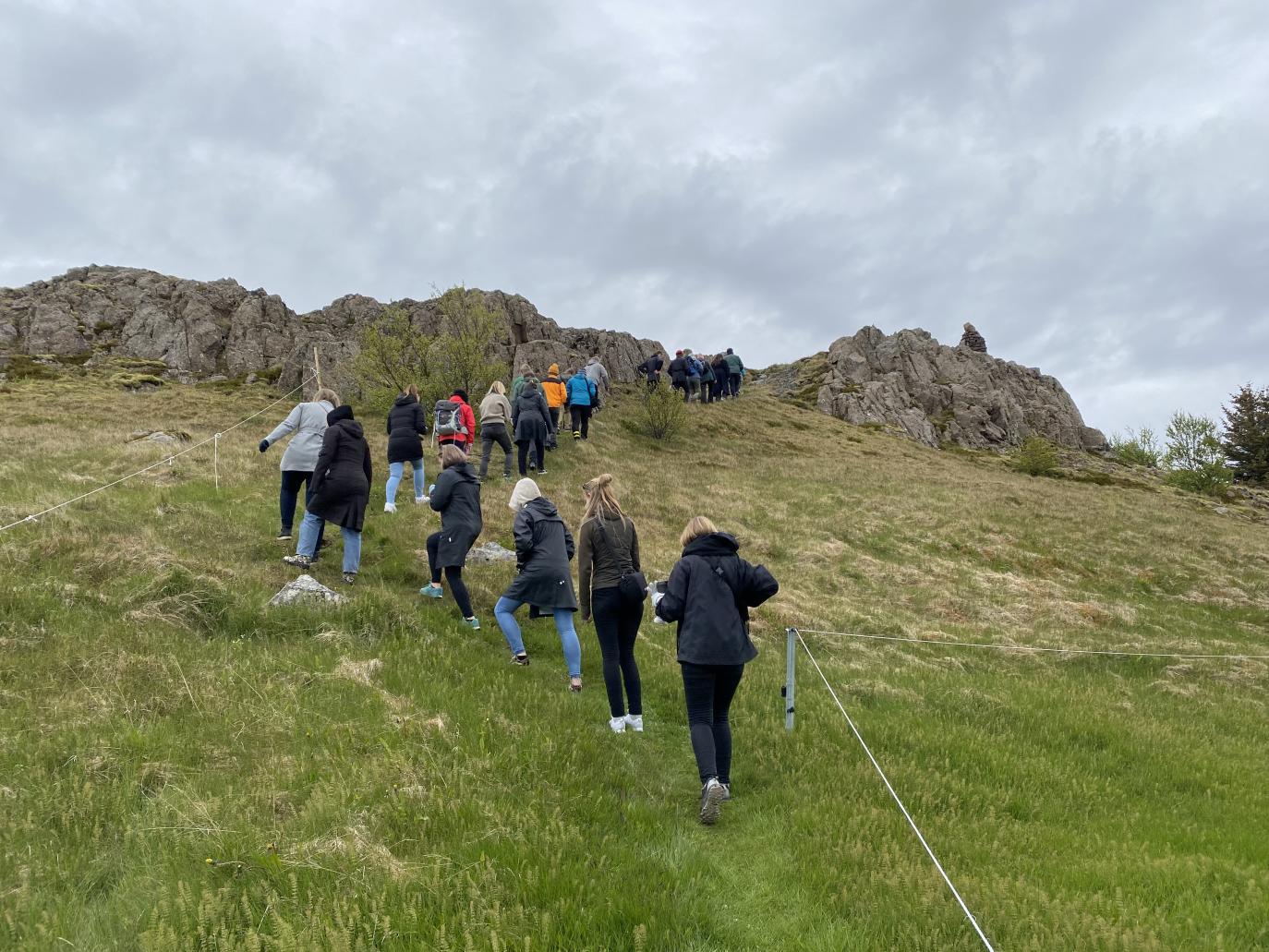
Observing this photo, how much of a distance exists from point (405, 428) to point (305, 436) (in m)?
3.30

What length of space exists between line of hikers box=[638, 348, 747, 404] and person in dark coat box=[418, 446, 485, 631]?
82.8 ft

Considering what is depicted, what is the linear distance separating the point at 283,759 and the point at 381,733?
0.76 metres

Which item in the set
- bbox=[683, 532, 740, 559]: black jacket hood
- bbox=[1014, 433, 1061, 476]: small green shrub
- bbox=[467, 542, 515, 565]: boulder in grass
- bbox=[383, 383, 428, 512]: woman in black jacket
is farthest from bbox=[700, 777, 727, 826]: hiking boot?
bbox=[1014, 433, 1061, 476]: small green shrub

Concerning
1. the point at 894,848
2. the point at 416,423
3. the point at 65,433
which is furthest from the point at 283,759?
the point at 65,433

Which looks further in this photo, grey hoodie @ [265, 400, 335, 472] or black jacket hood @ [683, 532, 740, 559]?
grey hoodie @ [265, 400, 335, 472]

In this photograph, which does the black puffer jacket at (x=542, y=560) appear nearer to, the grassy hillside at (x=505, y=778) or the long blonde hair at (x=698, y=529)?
the grassy hillside at (x=505, y=778)

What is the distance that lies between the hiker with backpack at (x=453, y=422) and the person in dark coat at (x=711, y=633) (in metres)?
9.74

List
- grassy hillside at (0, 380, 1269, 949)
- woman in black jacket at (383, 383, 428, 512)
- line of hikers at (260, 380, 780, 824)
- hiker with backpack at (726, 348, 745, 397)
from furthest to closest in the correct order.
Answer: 1. hiker with backpack at (726, 348, 745, 397)
2. woman in black jacket at (383, 383, 428, 512)
3. line of hikers at (260, 380, 780, 824)
4. grassy hillside at (0, 380, 1269, 949)

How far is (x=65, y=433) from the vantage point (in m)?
21.8

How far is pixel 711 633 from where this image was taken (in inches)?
216

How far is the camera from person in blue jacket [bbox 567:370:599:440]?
25328mm

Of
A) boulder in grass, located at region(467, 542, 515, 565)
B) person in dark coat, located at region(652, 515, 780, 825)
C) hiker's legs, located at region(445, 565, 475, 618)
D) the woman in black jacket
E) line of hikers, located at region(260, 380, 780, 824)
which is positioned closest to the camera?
person in dark coat, located at region(652, 515, 780, 825)

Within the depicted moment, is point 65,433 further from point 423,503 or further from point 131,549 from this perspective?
point 131,549

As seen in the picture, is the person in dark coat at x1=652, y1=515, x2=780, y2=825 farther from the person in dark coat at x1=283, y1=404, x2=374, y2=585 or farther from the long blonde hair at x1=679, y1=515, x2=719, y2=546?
the person in dark coat at x1=283, y1=404, x2=374, y2=585
